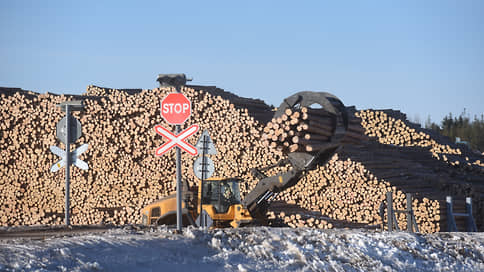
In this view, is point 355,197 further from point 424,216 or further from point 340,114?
point 340,114

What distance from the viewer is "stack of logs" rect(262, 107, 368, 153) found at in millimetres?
11625

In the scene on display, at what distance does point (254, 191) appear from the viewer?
14.9m

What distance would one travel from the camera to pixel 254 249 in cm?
927

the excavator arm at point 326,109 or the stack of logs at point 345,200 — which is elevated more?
the excavator arm at point 326,109

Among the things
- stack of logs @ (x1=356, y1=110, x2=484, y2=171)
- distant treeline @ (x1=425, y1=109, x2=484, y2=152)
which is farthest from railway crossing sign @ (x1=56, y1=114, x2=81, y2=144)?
distant treeline @ (x1=425, y1=109, x2=484, y2=152)

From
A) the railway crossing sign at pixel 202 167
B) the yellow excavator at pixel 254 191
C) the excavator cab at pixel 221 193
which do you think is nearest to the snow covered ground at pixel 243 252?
the yellow excavator at pixel 254 191

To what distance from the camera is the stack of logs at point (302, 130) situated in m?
11.6

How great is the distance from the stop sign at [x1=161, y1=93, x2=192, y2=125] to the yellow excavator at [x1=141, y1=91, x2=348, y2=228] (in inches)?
82.2

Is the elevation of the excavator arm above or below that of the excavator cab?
above

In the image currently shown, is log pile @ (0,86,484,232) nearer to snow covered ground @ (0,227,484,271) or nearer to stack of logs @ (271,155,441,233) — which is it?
stack of logs @ (271,155,441,233)

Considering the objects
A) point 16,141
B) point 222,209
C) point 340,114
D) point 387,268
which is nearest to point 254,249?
point 387,268

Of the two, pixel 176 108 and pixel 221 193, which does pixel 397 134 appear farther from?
pixel 176 108

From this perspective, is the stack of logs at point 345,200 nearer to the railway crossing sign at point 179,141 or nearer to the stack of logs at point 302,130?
the stack of logs at point 302,130

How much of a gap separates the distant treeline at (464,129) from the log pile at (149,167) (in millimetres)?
26782
